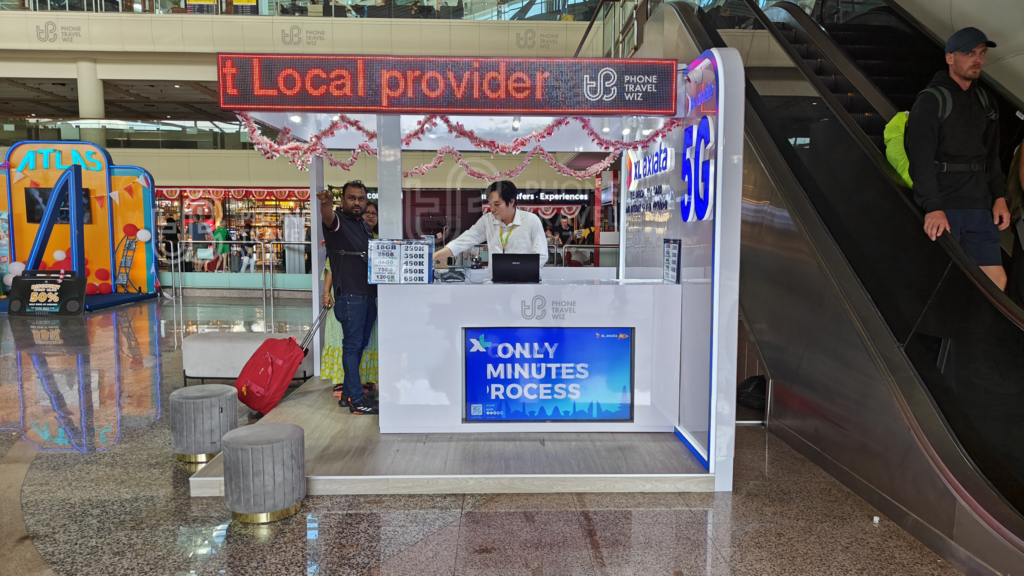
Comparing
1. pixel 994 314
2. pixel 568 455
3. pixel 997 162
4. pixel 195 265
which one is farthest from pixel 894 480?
pixel 195 265

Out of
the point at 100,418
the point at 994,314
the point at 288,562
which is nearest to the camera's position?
the point at 288,562

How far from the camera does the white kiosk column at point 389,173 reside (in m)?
4.23

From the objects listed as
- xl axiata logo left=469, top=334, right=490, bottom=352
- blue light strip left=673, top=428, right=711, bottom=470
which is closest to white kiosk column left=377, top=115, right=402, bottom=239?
xl axiata logo left=469, top=334, right=490, bottom=352

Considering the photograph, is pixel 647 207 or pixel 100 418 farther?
pixel 647 207

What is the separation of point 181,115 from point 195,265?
41.8 feet

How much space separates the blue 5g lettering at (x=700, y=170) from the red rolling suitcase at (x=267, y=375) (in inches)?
117

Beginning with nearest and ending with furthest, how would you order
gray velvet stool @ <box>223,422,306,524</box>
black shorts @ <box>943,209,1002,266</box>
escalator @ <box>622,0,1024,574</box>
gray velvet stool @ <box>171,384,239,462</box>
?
escalator @ <box>622,0,1024,574</box> < gray velvet stool @ <box>223,422,306,524</box> < black shorts @ <box>943,209,1002,266</box> < gray velvet stool @ <box>171,384,239,462</box>

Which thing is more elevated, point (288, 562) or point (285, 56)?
point (285, 56)

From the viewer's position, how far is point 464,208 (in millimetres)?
18062

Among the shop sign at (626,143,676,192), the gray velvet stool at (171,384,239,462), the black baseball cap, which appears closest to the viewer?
the black baseball cap

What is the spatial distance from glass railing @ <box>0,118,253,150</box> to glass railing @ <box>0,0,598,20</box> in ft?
9.19

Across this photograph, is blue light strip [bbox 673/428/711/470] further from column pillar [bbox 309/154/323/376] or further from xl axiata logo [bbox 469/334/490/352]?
column pillar [bbox 309/154/323/376]

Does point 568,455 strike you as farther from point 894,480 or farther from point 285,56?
point 285,56

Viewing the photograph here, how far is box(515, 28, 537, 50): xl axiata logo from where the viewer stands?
53.5 feet
